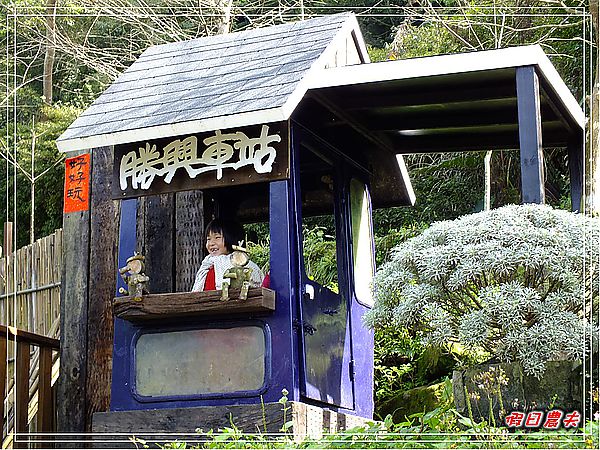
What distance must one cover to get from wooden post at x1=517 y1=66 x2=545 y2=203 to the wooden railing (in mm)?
3926

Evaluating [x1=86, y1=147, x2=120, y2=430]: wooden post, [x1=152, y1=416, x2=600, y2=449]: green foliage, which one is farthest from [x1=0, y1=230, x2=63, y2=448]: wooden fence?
[x1=152, y1=416, x2=600, y2=449]: green foliage

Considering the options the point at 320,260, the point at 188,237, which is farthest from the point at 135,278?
the point at 320,260

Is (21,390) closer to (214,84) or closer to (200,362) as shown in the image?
(200,362)

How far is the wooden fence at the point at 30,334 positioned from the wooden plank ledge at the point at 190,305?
51.2 inches

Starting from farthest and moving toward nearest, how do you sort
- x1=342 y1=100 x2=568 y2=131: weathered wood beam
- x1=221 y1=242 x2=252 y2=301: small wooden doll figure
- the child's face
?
x1=342 y1=100 x2=568 y2=131: weathered wood beam < the child's face < x1=221 y1=242 x2=252 y2=301: small wooden doll figure

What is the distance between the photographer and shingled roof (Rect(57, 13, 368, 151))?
6.36 m

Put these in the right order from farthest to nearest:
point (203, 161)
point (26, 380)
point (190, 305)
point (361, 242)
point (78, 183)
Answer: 1. point (78, 183)
2. point (361, 242)
3. point (26, 380)
4. point (203, 161)
5. point (190, 305)

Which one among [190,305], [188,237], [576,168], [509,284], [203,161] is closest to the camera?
[509,284]

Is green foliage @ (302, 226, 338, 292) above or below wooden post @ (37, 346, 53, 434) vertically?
above

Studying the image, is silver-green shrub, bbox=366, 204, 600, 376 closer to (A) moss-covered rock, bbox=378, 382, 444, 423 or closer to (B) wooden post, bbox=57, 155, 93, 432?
(A) moss-covered rock, bbox=378, 382, 444, 423

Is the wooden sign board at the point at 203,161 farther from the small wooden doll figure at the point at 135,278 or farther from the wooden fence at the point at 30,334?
the wooden fence at the point at 30,334

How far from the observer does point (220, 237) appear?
23.8 ft

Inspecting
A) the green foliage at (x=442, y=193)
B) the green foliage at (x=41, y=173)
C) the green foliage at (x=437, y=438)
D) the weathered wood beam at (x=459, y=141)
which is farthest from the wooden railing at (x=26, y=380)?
→ the green foliage at (x=41, y=173)

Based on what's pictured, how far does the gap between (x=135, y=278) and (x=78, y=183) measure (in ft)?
7.39
